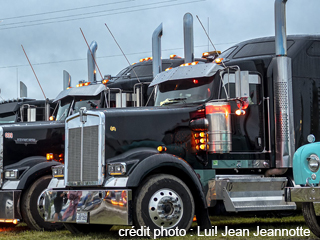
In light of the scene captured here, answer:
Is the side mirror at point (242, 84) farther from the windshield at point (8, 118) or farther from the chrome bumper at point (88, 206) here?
the windshield at point (8, 118)

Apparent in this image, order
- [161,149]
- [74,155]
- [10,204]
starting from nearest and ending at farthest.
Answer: [161,149]
[74,155]
[10,204]

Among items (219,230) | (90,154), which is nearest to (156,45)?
(90,154)

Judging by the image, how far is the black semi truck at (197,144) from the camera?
9.34 metres

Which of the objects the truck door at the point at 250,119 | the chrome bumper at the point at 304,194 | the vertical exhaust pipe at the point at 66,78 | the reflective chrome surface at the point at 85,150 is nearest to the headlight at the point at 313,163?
the chrome bumper at the point at 304,194

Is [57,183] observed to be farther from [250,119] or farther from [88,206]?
[250,119]

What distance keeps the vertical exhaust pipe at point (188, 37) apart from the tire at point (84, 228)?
3.60 metres

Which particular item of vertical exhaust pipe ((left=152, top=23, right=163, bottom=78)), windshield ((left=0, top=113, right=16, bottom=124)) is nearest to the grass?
vertical exhaust pipe ((left=152, top=23, right=163, bottom=78))

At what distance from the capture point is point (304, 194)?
823 cm

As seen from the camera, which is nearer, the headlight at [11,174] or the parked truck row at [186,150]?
the parked truck row at [186,150]

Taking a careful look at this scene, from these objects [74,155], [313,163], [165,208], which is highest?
[74,155]

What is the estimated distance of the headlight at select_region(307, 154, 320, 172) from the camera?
27.2 feet

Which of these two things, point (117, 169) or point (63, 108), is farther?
point (63, 108)

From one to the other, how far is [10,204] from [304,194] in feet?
18.4

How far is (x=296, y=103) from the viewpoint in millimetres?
11219
